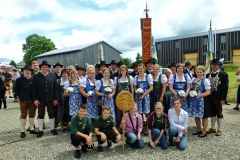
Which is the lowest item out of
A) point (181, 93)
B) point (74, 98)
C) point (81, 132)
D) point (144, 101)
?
point (81, 132)

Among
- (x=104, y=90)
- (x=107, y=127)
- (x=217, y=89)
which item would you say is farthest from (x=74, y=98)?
(x=217, y=89)

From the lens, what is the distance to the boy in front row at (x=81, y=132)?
4.30m

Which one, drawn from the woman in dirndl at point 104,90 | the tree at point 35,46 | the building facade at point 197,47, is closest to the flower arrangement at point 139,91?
the woman in dirndl at point 104,90

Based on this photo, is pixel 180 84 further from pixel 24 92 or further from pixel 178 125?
pixel 24 92

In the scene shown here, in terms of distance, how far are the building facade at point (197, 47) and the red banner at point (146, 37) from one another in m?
30.2

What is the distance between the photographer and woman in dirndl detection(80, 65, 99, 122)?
17.9 feet

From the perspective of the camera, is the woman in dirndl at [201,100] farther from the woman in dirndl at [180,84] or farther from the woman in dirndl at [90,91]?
the woman in dirndl at [90,91]

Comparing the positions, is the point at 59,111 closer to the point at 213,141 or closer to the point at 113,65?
the point at 113,65

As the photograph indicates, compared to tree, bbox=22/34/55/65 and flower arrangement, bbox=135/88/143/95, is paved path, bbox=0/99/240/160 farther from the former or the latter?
tree, bbox=22/34/55/65

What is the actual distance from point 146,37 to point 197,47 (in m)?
34.1

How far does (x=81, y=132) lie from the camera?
4.47m

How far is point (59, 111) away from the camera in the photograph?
600cm

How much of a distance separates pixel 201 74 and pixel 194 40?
37.7 meters

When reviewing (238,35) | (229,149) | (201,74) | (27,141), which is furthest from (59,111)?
(238,35)
